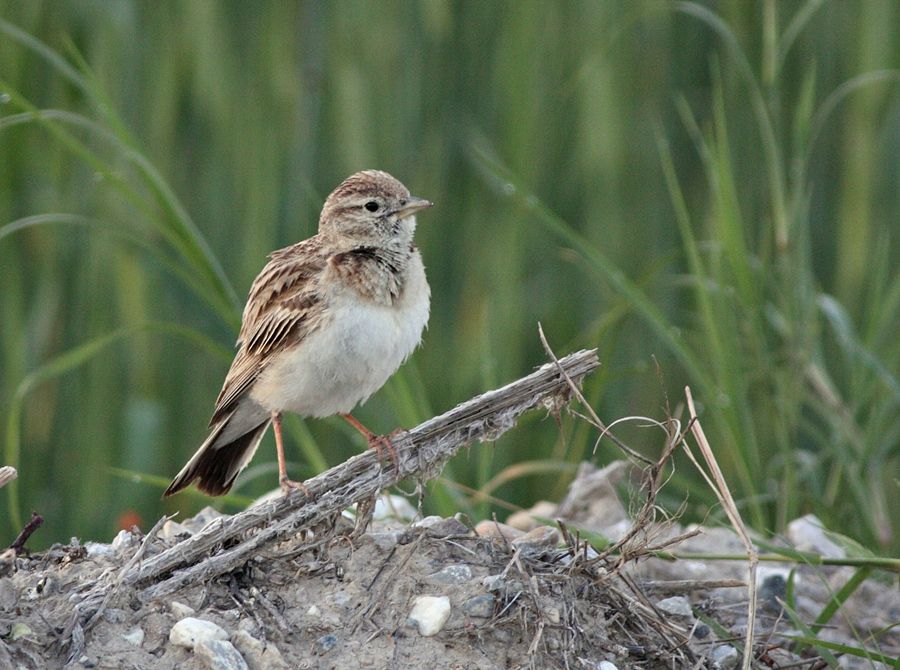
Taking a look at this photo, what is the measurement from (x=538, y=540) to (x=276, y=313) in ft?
3.86

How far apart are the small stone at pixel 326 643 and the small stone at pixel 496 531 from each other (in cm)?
54

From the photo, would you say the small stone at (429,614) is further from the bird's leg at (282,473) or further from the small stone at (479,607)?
the bird's leg at (282,473)

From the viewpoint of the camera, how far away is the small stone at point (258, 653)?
126 inches

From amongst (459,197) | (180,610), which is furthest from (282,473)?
(459,197)

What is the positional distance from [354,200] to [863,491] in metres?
2.05

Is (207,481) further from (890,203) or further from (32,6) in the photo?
(890,203)

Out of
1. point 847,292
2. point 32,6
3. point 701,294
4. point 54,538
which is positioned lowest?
point 54,538

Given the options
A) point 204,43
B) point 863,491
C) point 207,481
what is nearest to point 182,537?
point 207,481

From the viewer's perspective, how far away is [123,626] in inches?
128

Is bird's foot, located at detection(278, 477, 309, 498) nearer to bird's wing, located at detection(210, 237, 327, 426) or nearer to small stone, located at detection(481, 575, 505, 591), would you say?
small stone, located at detection(481, 575, 505, 591)

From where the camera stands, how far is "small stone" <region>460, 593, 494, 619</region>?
3434 mm

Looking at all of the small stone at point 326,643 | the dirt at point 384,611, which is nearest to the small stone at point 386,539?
the dirt at point 384,611

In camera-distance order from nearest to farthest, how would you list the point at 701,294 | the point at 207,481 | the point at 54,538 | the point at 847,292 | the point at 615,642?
the point at 615,642 → the point at 207,481 → the point at 701,294 → the point at 54,538 → the point at 847,292

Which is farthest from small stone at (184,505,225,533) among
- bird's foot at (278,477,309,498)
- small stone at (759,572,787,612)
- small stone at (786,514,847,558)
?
small stone at (786,514,847,558)
